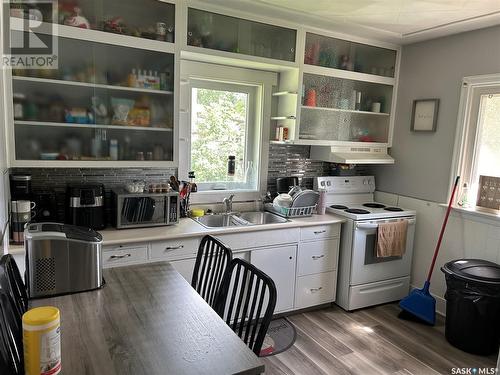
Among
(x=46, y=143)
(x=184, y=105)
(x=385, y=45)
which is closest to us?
(x=46, y=143)

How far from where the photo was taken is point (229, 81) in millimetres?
3068

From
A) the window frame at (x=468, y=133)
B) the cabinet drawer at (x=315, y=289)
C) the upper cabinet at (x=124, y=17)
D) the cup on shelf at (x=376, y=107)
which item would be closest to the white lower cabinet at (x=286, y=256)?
the cabinet drawer at (x=315, y=289)

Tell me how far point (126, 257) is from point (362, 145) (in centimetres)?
233

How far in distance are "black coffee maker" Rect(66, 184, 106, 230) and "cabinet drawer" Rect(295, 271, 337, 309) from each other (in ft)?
5.28

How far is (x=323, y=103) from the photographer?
10.5 feet

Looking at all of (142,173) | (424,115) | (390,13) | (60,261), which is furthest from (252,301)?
(424,115)

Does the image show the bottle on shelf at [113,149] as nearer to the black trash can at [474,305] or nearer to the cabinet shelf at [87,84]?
the cabinet shelf at [87,84]

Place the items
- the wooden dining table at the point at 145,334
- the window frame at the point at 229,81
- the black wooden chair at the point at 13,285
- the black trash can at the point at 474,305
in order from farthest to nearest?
the window frame at the point at 229,81 < the black trash can at the point at 474,305 < the black wooden chair at the point at 13,285 < the wooden dining table at the point at 145,334

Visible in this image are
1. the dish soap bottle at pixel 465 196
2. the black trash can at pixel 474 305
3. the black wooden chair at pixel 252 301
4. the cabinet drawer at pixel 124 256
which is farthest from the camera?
the dish soap bottle at pixel 465 196

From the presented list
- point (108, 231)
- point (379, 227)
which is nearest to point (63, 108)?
point (108, 231)

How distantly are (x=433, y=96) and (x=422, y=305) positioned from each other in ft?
5.90

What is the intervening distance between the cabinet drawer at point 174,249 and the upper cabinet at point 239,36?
4.49 feet

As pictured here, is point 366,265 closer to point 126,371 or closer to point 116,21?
point 126,371

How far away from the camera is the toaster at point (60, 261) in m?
1.47
